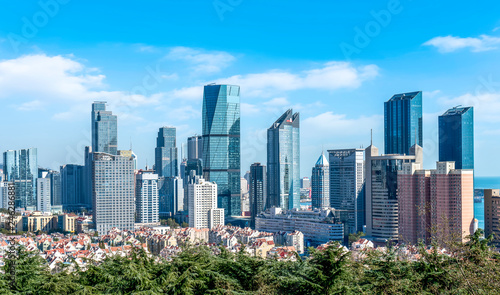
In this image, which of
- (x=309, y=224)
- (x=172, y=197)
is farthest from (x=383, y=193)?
(x=172, y=197)

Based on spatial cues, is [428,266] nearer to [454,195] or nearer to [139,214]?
[454,195]

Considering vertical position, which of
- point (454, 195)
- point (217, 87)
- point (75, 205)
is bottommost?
point (75, 205)

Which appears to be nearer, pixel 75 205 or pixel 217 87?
pixel 217 87

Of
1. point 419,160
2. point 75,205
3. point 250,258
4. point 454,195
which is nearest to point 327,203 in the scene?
point 419,160

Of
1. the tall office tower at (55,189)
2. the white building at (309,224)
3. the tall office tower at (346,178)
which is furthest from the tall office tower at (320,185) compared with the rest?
the tall office tower at (55,189)

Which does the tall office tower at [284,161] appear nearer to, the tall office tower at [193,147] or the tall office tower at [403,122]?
the tall office tower at [403,122]

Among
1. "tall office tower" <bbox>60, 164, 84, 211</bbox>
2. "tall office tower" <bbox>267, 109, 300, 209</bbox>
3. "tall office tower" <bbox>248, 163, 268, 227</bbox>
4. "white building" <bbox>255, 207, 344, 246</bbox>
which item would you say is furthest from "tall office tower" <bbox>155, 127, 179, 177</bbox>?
"white building" <bbox>255, 207, 344, 246</bbox>

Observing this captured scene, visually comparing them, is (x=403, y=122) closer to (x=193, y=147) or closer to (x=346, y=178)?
(x=346, y=178)
